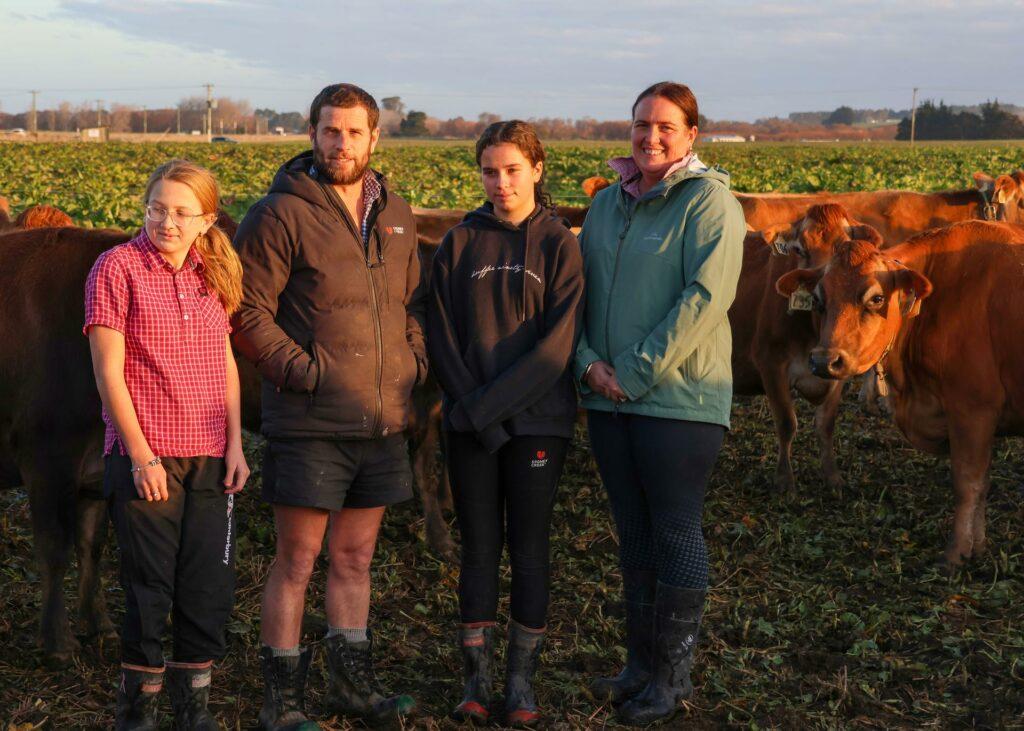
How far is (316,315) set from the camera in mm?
4012

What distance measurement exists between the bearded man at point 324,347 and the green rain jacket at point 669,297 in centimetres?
78

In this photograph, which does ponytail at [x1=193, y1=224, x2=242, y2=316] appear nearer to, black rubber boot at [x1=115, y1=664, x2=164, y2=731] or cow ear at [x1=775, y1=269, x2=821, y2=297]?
black rubber boot at [x1=115, y1=664, x2=164, y2=731]

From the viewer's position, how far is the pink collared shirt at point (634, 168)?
169 inches

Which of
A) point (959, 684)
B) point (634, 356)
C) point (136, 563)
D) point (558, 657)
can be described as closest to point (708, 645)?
point (558, 657)

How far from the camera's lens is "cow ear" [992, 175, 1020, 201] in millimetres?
11750

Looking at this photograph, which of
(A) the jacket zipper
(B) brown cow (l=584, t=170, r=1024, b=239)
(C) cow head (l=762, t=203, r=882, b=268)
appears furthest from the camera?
(B) brown cow (l=584, t=170, r=1024, b=239)

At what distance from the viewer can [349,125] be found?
4012 mm

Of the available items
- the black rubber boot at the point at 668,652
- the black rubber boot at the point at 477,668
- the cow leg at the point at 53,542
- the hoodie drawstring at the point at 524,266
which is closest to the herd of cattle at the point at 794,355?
the cow leg at the point at 53,542

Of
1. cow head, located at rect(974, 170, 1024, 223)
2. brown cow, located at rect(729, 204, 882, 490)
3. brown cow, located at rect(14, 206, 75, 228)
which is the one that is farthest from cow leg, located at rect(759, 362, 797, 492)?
cow head, located at rect(974, 170, 1024, 223)

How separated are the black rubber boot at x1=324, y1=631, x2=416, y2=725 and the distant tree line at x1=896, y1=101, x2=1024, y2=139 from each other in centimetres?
10316

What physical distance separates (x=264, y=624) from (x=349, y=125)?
1.93 meters

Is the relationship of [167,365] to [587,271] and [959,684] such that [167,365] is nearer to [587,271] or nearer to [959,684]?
[587,271]

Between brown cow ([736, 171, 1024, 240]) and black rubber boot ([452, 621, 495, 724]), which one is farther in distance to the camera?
brown cow ([736, 171, 1024, 240])

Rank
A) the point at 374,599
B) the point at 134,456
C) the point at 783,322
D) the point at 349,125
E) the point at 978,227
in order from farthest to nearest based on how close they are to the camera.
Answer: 1. the point at 783,322
2. the point at 978,227
3. the point at 374,599
4. the point at 349,125
5. the point at 134,456
